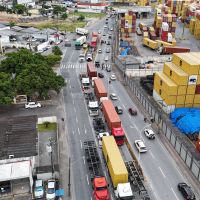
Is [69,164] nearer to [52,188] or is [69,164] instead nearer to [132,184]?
[52,188]

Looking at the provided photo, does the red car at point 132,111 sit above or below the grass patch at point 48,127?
above

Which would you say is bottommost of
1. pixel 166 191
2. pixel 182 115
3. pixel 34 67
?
pixel 166 191

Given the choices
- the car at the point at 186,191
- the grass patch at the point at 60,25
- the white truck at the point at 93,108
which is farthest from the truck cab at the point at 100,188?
the grass patch at the point at 60,25

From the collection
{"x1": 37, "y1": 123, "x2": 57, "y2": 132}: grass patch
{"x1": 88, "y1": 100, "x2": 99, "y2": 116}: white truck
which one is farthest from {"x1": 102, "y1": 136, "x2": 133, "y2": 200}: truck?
{"x1": 88, "y1": 100, "x2": 99, "y2": 116}: white truck

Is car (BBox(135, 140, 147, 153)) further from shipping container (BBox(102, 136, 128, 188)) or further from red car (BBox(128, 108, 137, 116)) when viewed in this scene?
red car (BBox(128, 108, 137, 116))

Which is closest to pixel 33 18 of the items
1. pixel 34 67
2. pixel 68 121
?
pixel 34 67

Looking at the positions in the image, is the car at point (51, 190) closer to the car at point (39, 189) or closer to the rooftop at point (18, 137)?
the car at point (39, 189)

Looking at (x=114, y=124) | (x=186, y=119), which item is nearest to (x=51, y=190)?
(x=114, y=124)
